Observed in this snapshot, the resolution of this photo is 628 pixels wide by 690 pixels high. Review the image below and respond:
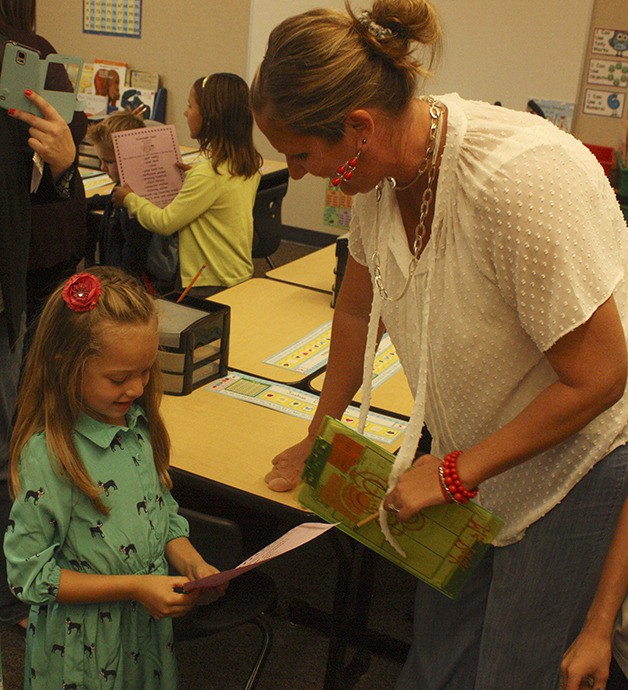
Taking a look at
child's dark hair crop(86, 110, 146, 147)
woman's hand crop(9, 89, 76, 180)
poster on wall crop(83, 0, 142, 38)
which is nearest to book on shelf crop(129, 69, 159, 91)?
poster on wall crop(83, 0, 142, 38)

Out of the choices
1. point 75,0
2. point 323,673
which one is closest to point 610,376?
point 323,673

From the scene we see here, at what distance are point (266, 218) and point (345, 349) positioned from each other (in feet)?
8.68

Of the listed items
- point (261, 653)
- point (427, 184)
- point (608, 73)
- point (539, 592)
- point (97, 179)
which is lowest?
point (261, 653)

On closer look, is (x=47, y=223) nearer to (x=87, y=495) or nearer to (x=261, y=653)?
(x=87, y=495)

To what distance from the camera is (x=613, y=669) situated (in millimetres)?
1544

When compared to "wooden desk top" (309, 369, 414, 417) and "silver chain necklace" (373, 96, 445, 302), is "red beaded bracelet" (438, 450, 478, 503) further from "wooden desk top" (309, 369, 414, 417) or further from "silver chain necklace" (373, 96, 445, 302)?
"wooden desk top" (309, 369, 414, 417)

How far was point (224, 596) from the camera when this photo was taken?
1.78 metres

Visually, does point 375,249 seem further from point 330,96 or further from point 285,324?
point 285,324

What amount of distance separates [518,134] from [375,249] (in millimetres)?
332

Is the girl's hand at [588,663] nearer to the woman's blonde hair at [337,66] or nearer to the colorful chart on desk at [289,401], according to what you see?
the colorful chart on desk at [289,401]

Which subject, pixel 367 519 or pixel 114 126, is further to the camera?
pixel 114 126

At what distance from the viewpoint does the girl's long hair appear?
3326 millimetres

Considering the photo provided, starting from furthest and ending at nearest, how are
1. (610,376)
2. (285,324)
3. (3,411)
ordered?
(285,324) → (3,411) → (610,376)

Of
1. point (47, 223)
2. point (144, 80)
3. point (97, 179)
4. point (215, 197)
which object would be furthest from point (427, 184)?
point (144, 80)
